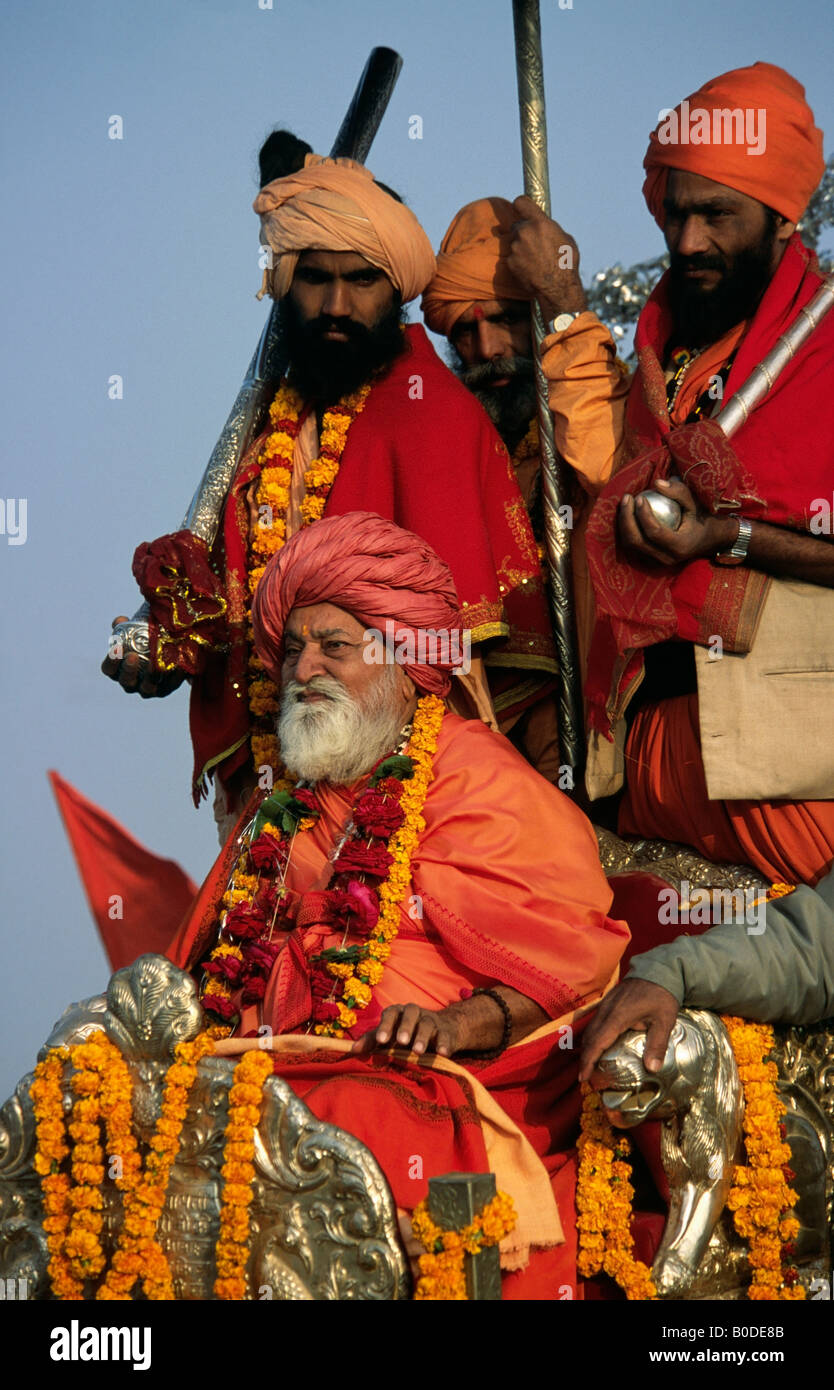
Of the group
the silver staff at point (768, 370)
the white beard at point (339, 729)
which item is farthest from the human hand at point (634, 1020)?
the silver staff at point (768, 370)

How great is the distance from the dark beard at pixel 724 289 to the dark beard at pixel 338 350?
2.71 feet

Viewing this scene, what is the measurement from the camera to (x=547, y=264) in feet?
16.9

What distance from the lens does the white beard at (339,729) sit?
14.6 feet

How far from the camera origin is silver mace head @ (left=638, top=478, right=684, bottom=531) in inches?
173

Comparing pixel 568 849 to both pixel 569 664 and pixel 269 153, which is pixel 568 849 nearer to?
pixel 569 664

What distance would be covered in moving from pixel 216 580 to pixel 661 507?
131cm

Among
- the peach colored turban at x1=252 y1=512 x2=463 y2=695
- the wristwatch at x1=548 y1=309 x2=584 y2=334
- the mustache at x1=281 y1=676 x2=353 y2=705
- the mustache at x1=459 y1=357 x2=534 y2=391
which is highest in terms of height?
the mustache at x1=459 y1=357 x2=534 y2=391

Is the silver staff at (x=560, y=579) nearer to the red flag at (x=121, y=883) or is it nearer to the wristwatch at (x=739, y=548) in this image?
the wristwatch at (x=739, y=548)

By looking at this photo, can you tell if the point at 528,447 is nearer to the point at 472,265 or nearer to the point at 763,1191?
the point at 472,265

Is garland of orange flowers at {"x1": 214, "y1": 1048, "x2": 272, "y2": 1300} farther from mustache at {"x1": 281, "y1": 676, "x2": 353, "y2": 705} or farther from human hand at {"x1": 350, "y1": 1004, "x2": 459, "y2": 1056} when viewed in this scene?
mustache at {"x1": 281, "y1": 676, "x2": 353, "y2": 705}

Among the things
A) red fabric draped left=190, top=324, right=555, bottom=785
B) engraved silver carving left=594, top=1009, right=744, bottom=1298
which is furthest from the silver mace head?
engraved silver carving left=594, top=1009, right=744, bottom=1298

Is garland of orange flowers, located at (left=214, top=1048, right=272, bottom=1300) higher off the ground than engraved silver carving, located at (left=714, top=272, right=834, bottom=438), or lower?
lower

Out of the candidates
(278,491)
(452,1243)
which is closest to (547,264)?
(278,491)

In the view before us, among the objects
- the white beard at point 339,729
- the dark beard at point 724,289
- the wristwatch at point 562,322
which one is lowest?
the white beard at point 339,729
